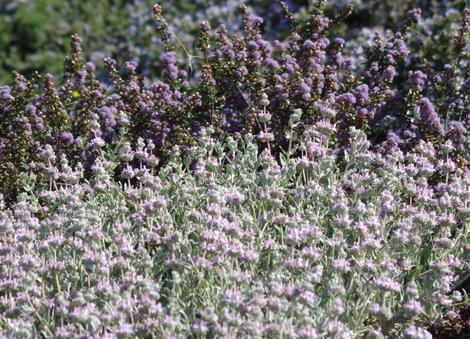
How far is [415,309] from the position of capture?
107 inches

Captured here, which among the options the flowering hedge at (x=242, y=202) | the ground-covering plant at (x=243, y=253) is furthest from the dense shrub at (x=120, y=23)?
the ground-covering plant at (x=243, y=253)

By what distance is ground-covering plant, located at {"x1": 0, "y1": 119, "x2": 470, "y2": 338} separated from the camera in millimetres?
2693

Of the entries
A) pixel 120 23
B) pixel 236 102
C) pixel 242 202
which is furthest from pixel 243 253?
pixel 120 23

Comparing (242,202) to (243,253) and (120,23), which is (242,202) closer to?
(243,253)

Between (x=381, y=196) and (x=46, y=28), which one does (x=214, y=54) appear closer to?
(x=381, y=196)

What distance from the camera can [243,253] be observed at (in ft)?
9.38

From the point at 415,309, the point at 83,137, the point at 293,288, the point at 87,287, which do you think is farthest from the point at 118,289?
the point at 83,137

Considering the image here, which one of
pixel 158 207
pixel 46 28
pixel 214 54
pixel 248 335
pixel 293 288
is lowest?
pixel 248 335

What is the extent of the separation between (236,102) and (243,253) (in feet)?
5.04

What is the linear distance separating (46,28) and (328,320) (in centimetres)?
643

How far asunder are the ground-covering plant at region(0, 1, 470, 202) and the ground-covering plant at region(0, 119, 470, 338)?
32 cm

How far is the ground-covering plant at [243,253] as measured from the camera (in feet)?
8.84

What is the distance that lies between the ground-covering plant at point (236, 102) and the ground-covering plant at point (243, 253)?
32 cm

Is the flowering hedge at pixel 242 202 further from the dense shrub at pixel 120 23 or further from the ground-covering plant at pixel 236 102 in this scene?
the dense shrub at pixel 120 23
